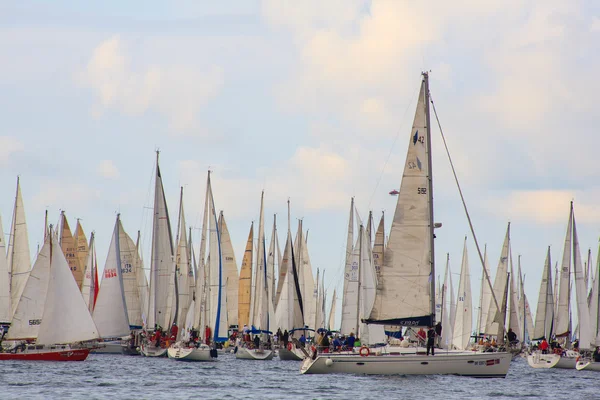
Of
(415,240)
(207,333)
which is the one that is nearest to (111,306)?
(207,333)

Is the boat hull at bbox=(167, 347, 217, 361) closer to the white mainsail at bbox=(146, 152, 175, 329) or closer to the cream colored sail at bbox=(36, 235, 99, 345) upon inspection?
the cream colored sail at bbox=(36, 235, 99, 345)

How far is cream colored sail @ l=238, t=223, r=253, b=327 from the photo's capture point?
267 ft

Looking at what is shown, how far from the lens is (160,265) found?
2842 inches

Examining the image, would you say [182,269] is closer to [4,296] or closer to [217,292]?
[217,292]

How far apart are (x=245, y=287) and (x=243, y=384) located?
3805 cm

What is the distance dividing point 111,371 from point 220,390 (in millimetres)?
11658

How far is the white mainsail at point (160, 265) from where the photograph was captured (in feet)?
234

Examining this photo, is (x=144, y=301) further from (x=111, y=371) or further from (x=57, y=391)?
(x=57, y=391)

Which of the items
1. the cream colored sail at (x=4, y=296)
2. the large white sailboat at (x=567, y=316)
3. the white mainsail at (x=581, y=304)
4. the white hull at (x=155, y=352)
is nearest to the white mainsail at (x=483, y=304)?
the large white sailboat at (x=567, y=316)

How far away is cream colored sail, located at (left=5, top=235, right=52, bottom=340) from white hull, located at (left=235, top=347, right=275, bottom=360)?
17997 millimetres

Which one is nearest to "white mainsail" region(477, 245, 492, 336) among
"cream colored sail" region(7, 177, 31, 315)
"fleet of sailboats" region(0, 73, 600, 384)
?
"fleet of sailboats" region(0, 73, 600, 384)

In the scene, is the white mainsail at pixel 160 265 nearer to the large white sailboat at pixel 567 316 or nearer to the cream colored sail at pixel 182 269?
the cream colored sail at pixel 182 269

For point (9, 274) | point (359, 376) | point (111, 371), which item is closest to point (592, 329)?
point (359, 376)

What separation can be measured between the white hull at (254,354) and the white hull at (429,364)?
24.7 meters
